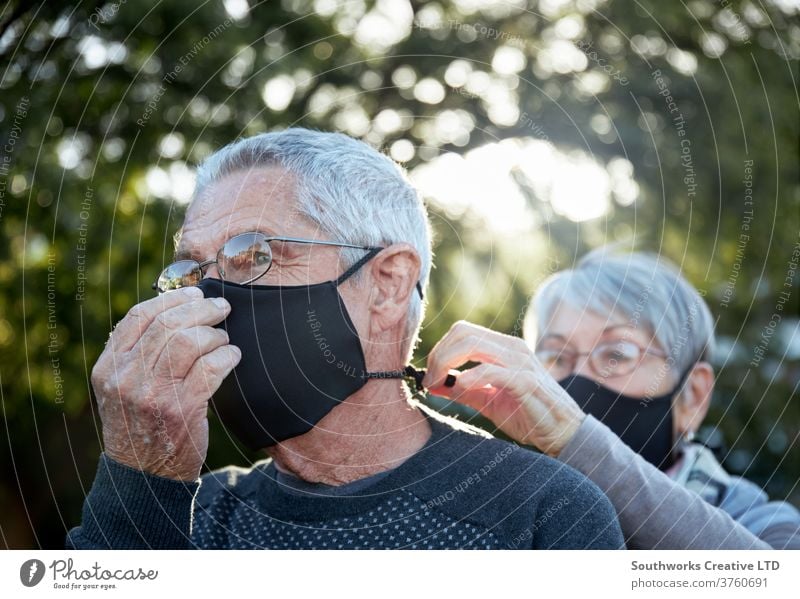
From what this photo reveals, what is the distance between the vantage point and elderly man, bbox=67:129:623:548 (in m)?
2.18

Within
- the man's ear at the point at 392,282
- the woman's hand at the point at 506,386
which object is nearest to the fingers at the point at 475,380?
the woman's hand at the point at 506,386

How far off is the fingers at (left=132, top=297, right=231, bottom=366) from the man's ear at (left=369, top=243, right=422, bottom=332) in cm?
45

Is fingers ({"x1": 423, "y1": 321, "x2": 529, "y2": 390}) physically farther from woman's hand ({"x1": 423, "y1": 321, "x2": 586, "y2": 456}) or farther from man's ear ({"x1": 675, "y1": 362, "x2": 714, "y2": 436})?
man's ear ({"x1": 675, "y1": 362, "x2": 714, "y2": 436})

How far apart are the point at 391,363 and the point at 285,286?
1.20 feet

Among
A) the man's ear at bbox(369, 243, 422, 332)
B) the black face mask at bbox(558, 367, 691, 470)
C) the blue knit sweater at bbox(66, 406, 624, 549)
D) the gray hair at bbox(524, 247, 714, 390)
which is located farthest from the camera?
the gray hair at bbox(524, 247, 714, 390)

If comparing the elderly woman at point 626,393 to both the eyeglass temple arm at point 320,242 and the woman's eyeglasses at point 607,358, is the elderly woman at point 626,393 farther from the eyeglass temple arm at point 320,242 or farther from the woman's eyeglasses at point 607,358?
the eyeglass temple arm at point 320,242

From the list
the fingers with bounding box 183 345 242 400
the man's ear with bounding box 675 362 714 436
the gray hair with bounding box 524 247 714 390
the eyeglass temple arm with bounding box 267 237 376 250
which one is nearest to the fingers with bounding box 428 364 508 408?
the eyeglass temple arm with bounding box 267 237 376 250

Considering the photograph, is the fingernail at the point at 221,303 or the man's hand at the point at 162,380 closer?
the man's hand at the point at 162,380

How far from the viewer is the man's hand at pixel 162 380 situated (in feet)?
6.84

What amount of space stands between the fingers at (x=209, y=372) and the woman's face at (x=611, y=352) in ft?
4.83

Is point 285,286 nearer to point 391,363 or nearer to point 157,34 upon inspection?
point 391,363

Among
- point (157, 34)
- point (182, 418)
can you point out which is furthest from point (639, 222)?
point (182, 418)

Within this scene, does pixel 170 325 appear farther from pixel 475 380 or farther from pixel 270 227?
pixel 475 380

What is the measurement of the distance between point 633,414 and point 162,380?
1846 millimetres
